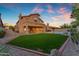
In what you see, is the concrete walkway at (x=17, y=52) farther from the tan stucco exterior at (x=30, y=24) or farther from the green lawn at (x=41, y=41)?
the tan stucco exterior at (x=30, y=24)

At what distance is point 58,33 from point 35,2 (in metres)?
0.40

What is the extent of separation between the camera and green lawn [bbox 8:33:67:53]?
5.79 feet

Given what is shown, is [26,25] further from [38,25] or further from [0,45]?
[0,45]

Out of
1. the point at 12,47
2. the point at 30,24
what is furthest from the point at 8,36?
the point at 30,24

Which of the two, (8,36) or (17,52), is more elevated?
(8,36)

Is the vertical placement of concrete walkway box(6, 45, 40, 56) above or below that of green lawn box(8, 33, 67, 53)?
below

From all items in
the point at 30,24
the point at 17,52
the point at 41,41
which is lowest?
the point at 17,52

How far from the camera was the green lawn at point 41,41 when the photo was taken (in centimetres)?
177

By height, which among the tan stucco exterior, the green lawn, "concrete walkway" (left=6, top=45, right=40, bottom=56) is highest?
the tan stucco exterior

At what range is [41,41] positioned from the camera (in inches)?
70.0

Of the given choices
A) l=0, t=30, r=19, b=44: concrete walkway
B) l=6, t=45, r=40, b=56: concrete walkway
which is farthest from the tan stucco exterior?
l=6, t=45, r=40, b=56: concrete walkway

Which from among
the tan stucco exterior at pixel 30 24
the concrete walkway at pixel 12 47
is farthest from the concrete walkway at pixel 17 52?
the tan stucco exterior at pixel 30 24

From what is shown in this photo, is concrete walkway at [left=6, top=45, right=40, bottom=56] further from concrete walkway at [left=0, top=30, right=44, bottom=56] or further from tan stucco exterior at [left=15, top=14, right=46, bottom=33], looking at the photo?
tan stucco exterior at [left=15, top=14, right=46, bottom=33]

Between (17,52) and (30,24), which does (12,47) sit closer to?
(17,52)
